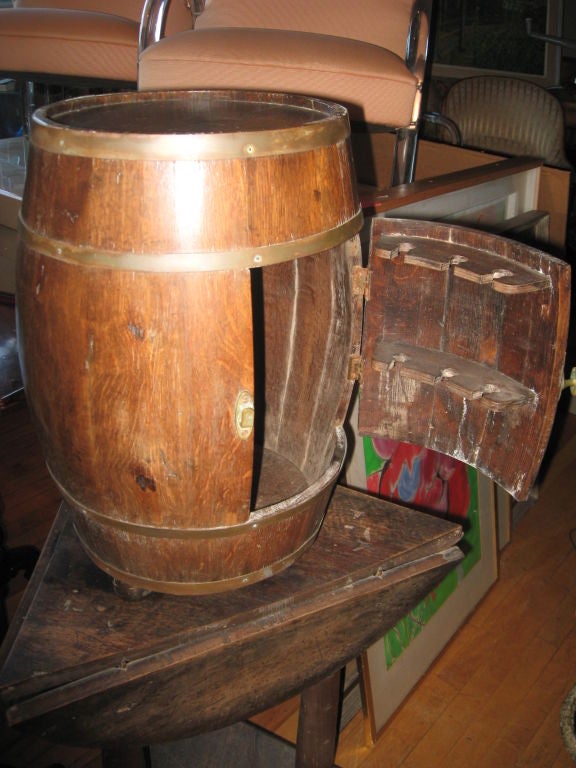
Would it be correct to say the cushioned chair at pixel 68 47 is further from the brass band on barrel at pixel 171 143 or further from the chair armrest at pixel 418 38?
the brass band on barrel at pixel 171 143

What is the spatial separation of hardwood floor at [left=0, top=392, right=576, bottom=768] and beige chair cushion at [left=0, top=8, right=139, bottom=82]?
3.84 ft

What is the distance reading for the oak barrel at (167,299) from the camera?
0.68 metres

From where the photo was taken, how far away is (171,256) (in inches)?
27.0

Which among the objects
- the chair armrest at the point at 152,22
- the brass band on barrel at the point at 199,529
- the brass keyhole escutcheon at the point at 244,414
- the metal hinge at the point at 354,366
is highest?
the chair armrest at the point at 152,22

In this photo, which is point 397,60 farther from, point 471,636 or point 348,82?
point 471,636

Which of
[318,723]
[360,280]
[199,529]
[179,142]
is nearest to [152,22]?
[360,280]

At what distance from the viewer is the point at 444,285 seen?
37.0 inches

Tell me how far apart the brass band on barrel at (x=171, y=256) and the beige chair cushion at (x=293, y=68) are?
2.83 feet

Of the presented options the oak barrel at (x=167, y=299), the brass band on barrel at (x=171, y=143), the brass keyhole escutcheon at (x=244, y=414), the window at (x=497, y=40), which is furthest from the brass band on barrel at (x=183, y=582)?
the window at (x=497, y=40)

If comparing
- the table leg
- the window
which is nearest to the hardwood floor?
the table leg

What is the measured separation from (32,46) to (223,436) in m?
1.57

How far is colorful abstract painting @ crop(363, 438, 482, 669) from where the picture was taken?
165cm

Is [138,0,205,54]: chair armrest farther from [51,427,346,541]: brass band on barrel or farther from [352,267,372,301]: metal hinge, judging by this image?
[51,427,346,541]: brass band on barrel

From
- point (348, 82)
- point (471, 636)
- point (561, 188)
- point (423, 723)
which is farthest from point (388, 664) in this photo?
point (561, 188)
